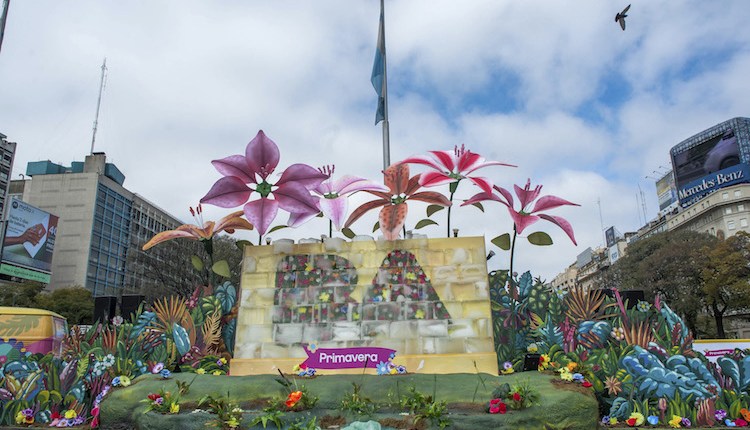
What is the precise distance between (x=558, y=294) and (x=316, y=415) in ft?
11.9

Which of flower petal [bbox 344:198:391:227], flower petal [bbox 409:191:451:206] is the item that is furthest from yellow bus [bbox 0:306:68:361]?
flower petal [bbox 409:191:451:206]

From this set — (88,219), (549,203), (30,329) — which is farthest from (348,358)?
(88,219)

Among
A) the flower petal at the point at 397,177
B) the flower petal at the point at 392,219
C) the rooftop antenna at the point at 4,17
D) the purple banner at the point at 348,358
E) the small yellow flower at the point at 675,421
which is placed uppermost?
the rooftop antenna at the point at 4,17

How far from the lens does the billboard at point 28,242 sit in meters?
47.8

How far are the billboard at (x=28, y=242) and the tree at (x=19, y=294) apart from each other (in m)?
4.29

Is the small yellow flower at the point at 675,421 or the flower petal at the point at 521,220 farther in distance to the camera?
the flower petal at the point at 521,220

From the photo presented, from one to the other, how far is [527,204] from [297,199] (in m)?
3.12

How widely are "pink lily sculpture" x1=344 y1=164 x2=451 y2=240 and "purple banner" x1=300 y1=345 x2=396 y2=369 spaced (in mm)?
1458

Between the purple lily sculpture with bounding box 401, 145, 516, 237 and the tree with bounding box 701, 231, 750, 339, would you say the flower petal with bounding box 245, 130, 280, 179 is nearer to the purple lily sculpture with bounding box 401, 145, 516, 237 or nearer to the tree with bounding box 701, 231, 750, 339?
the purple lily sculpture with bounding box 401, 145, 516, 237

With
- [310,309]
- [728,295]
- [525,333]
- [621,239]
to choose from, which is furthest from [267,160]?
[621,239]

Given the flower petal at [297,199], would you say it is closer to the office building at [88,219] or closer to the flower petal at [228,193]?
the flower petal at [228,193]

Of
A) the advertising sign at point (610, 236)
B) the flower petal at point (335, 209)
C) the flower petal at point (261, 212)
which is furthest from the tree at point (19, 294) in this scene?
the advertising sign at point (610, 236)

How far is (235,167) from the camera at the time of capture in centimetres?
686

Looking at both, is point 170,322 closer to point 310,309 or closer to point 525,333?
point 310,309
